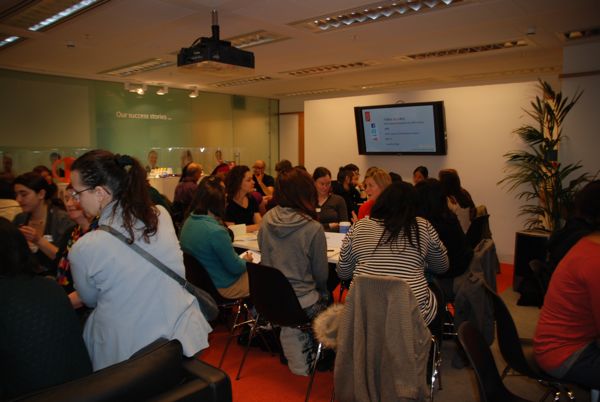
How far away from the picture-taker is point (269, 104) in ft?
43.4

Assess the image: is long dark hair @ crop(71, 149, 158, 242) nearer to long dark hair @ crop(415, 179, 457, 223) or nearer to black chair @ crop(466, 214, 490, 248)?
long dark hair @ crop(415, 179, 457, 223)

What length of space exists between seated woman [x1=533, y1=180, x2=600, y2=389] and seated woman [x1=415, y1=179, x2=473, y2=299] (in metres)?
1.16

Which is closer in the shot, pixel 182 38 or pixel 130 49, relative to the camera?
pixel 182 38

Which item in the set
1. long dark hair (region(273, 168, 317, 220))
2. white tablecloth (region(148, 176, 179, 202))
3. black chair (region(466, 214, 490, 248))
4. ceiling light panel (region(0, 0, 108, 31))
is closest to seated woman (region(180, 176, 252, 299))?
long dark hair (region(273, 168, 317, 220))

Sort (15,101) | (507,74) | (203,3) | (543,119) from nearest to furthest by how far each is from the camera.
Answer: (203,3) → (543,119) → (15,101) → (507,74)

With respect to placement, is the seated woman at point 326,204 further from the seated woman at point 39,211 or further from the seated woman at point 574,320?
the seated woman at point 574,320

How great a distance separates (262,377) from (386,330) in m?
1.47

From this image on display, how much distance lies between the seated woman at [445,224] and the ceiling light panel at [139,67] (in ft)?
18.6

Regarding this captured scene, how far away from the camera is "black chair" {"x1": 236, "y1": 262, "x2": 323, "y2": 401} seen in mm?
2812

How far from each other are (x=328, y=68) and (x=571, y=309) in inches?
272

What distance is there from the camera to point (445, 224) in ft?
10.8

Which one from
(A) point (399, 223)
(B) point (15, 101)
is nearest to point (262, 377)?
(A) point (399, 223)

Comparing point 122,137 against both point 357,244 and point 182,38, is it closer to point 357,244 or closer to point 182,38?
point 182,38

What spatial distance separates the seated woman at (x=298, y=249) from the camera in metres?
3.04
